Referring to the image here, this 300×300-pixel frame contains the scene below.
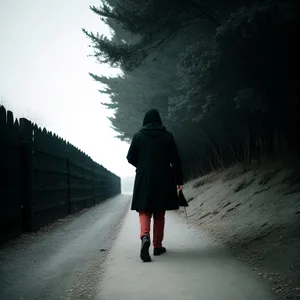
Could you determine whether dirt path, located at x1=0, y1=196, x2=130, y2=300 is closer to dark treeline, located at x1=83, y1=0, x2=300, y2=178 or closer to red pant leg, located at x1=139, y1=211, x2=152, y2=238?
red pant leg, located at x1=139, y1=211, x2=152, y2=238

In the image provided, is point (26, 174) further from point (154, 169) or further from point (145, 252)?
point (145, 252)

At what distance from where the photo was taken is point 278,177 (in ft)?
20.7

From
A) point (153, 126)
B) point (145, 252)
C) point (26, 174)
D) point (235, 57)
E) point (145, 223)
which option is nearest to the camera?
point (145, 252)

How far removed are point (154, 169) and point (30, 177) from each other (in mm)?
2690

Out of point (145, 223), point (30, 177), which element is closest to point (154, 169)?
point (145, 223)

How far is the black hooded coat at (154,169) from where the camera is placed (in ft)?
14.3

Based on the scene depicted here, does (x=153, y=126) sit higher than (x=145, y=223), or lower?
higher

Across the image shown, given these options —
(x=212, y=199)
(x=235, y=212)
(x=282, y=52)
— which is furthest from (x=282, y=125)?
(x=212, y=199)

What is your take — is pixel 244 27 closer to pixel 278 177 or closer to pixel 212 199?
pixel 278 177

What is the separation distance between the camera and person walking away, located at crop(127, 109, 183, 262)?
432 centimetres

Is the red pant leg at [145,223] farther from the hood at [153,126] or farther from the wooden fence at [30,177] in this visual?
the wooden fence at [30,177]

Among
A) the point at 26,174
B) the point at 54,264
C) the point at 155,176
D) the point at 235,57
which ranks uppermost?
the point at 235,57

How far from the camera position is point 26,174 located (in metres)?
6.02

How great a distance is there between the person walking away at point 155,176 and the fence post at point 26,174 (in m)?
2.31
